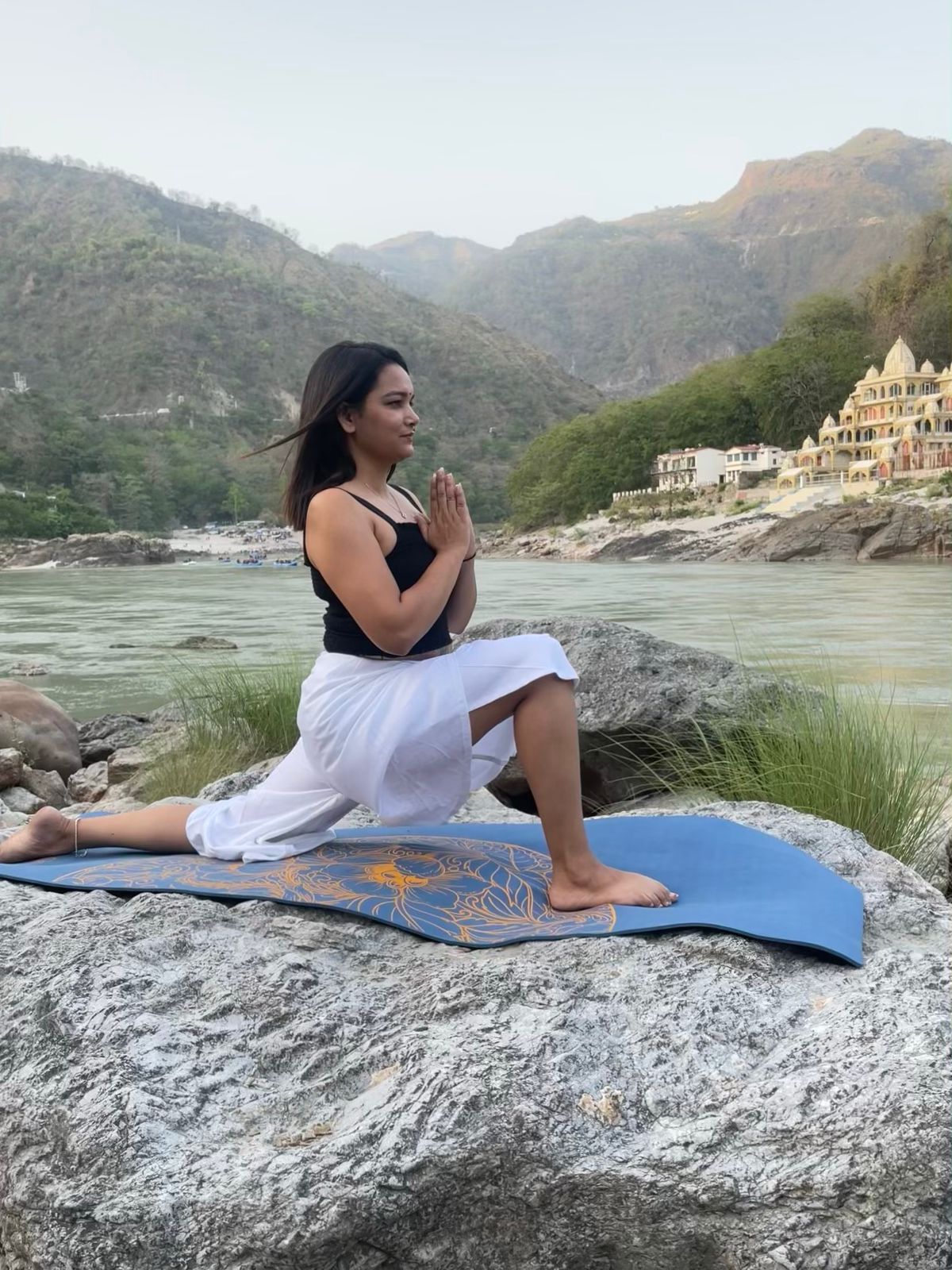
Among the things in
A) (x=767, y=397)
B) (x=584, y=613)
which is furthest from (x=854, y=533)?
(x=767, y=397)

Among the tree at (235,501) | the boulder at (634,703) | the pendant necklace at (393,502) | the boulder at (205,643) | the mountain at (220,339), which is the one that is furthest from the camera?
the mountain at (220,339)

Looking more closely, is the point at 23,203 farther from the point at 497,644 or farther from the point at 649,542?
the point at 497,644

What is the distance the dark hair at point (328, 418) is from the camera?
8.31 feet

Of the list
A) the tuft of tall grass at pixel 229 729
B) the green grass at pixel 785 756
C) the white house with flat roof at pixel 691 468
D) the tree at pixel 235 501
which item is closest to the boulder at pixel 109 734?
the tuft of tall grass at pixel 229 729

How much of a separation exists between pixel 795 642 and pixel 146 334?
114m

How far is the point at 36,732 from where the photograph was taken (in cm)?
768

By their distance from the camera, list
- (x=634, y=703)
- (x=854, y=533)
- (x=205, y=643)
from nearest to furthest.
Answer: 1. (x=634, y=703)
2. (x=205, y=643)
3. (x=854, y=533)

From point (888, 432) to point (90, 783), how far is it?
57237mm

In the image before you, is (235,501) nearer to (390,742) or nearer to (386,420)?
(386,420)

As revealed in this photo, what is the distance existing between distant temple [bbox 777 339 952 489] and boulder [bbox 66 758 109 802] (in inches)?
1993

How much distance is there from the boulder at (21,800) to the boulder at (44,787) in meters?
0.17

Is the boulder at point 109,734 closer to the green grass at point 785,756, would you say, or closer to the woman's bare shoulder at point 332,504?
the green grass at point 785,756

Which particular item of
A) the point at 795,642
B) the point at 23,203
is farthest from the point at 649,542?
the point at 23,203

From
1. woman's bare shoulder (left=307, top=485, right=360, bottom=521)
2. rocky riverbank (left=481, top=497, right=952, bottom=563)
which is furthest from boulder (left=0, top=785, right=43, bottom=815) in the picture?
rocky riverbank (left=481, top=497, right=952, bottom=563)
